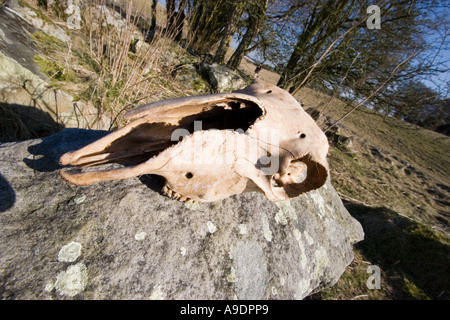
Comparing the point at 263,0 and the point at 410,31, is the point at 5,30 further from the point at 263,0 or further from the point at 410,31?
the point at 410,31

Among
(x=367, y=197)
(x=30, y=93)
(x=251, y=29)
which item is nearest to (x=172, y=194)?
(x=30, y=93)

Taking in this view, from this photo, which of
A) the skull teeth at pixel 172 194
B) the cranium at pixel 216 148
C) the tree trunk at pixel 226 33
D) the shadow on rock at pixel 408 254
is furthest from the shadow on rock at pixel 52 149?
the tree trunk at pixel 226 33

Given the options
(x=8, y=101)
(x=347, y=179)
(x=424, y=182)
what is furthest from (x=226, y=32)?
(x=424, y=182)

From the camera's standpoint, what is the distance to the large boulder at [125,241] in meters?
1.26

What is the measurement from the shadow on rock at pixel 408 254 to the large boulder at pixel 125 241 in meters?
2.32

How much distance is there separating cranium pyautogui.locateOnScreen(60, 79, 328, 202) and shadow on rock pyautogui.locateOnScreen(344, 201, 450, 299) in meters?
2.95

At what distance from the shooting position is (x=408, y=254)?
3.80 meters

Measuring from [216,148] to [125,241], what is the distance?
795 millimetres

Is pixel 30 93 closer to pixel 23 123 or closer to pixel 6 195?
pixel 23 123

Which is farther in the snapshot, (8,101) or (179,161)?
(8,101)

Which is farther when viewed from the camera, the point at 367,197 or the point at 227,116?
the point at 367,197

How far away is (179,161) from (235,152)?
0.39 m

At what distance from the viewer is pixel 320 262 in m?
2.39

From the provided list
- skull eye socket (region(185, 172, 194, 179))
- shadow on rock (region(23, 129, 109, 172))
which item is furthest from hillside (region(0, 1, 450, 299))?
skull eye socket (region(185, 172, 194, 179))
